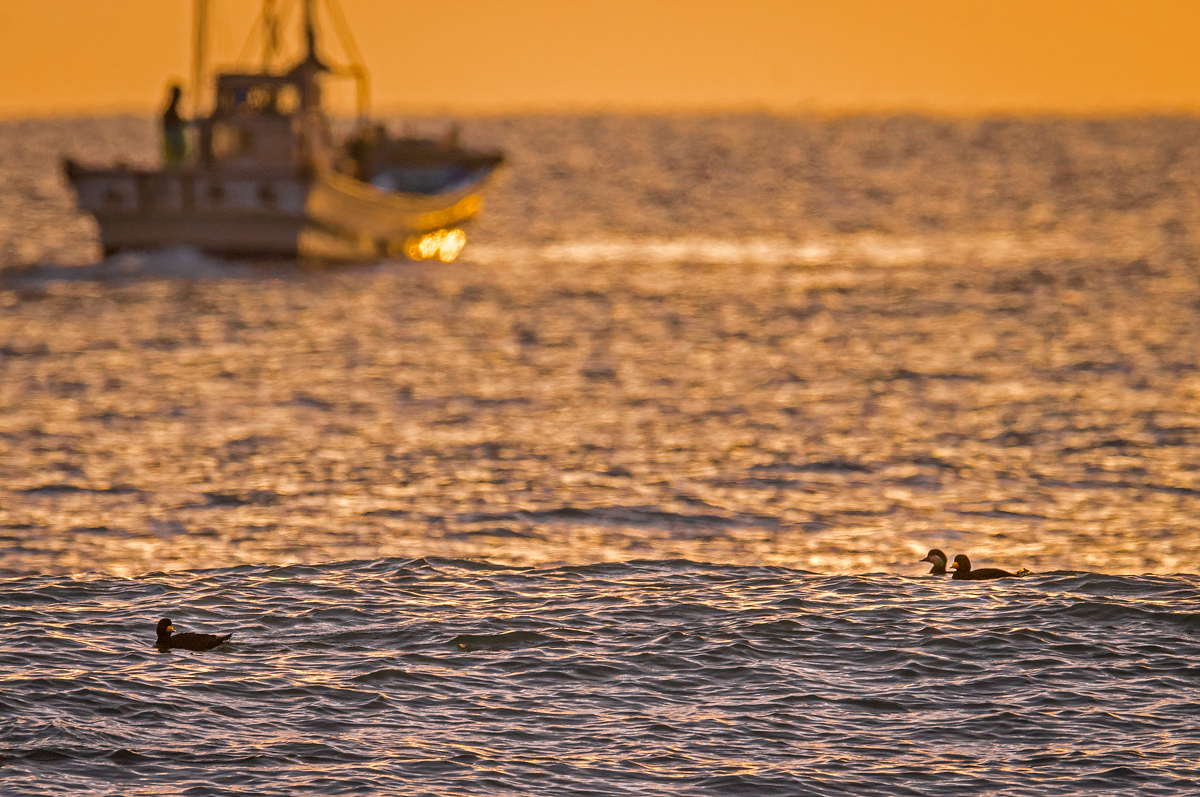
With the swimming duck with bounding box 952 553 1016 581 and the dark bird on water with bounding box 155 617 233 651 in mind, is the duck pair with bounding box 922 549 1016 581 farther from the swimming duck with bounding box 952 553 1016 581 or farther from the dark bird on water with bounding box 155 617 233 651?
the dark bird on water with bounding box 155 617 233 651

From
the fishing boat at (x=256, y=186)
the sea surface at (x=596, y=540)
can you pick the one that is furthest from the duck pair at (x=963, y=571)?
the fishing boat at (x=256, y=186)

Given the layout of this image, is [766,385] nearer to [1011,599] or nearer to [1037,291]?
[1011,599]

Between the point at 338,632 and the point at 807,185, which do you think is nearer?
the point at 338,632

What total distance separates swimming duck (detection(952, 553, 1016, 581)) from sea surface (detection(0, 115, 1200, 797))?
28 centimetres

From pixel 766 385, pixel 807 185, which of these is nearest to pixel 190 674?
pixel 766 385

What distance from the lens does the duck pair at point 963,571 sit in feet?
49.3

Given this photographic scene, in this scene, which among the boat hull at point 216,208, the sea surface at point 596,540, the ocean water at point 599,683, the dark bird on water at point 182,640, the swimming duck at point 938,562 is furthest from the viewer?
the boat hull at point 216,208

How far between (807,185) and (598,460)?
268ft

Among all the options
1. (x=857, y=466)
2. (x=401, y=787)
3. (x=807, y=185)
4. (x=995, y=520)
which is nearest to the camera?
(x=401, y=787)

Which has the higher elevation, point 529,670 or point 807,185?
point 807,185

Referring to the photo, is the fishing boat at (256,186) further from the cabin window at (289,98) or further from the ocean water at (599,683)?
the ocean water at (599,683)

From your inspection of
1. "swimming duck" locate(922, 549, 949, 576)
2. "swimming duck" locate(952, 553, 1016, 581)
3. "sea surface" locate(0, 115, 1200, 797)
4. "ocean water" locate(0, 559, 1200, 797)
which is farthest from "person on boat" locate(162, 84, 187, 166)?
"swimming duck" locate(952, 553, 1016, 581)

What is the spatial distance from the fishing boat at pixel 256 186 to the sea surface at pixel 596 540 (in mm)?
2038

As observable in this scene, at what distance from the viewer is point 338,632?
1344 cm
